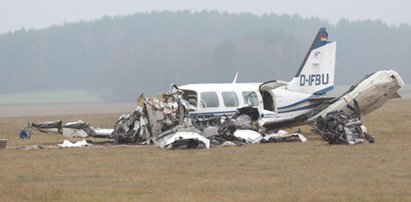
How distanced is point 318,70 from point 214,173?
45.1 ft

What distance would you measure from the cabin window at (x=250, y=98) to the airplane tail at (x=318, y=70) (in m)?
2.25

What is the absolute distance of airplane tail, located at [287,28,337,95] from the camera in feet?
104

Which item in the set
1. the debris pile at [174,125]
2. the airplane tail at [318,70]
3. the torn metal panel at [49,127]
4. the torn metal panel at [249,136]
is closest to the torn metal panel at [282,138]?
the debris pile at [174,125]

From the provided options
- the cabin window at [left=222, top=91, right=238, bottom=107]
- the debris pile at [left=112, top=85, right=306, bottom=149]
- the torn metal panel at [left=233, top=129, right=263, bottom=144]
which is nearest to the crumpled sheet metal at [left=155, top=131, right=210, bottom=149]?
the debris pile at [left=112, top=85, right=306, bottom=149]

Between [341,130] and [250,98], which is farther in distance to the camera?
[250,98]

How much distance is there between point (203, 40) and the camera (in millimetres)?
181000

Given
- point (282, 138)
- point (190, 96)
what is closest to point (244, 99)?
point (190, 96)

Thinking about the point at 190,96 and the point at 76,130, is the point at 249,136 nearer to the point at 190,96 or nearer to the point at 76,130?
the point at 190,96

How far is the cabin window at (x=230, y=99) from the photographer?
1139 inches

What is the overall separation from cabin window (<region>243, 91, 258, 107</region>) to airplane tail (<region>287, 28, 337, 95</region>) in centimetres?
225

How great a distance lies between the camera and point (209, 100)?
2864 centimetres

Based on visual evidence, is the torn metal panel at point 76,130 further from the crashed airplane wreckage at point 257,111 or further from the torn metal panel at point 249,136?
the torn metal panel at point 249,136

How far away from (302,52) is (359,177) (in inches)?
5878

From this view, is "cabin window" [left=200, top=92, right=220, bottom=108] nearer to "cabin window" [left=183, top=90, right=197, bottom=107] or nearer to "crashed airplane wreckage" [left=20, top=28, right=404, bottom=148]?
"crashed airplane wreckage" [left=20, top=28, right=404, bottom=148]
